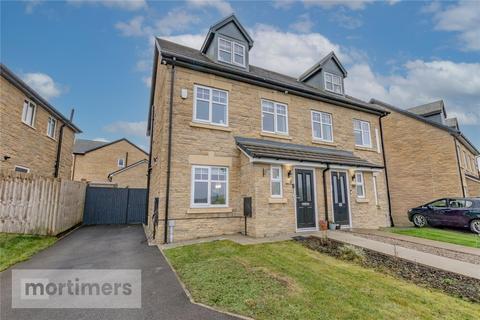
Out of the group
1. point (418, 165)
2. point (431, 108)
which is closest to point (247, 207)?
point (418, 165)

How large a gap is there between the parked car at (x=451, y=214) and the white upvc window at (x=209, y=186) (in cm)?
1196

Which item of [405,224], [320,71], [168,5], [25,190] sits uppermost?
[168,5]

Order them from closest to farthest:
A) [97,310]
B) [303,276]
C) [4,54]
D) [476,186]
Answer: [97,310], [303,276], [4,54], [476,186]

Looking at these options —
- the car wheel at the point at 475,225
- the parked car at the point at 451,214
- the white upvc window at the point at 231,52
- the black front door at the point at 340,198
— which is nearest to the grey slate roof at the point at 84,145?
the white upvc window at the point at 231,52

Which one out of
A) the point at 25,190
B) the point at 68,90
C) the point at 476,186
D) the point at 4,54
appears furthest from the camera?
the point at 68,90

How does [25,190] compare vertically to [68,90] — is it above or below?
below

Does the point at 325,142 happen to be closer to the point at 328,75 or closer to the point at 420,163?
the point at 328,75

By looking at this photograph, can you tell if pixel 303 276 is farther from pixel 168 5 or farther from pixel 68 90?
pixel 68 90

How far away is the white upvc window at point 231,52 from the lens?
457 inches

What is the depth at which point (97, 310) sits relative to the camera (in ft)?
12.0

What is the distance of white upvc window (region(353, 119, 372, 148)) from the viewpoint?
48.3ft

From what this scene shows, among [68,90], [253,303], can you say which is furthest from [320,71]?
[68,90]

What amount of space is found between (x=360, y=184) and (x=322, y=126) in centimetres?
393

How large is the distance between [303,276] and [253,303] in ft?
5.46
